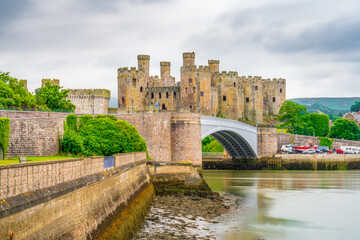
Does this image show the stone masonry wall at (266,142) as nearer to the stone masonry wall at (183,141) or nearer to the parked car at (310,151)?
the parked car at (310,151)

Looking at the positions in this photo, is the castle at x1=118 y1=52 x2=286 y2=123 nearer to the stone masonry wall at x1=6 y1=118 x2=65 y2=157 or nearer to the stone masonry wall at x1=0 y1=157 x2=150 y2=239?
the stone masonry wall at x1=6 y1=118 x2=65 y2=157

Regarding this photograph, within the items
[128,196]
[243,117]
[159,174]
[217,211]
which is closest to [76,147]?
[159,174]

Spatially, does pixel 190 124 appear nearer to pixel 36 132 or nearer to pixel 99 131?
pixel 99 131

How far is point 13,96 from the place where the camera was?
34.8 metres

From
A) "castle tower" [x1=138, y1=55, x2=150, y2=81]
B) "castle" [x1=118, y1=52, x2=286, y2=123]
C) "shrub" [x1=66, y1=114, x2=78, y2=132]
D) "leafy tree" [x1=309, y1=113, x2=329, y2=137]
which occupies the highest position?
"castle tower" [x1=138, y1=55, x2=150, y2=81]

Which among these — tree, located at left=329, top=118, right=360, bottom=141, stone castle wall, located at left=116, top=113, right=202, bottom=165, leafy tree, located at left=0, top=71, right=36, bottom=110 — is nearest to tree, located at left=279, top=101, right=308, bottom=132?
tree, located at left=329, top=118, right=360, bottom=141

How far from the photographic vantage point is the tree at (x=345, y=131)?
7462cm

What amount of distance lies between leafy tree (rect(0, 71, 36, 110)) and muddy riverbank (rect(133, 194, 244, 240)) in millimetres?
12762

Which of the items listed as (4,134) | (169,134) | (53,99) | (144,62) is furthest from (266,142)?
(4,134)

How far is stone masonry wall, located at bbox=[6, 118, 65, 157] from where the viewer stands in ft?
74.9

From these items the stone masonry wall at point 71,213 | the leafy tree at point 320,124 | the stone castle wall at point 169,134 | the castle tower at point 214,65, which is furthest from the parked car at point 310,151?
the stone masonry wall at point 71,213

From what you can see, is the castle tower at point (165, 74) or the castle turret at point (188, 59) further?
the castle tower at point (165, 74)

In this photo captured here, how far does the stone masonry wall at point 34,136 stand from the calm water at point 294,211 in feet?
28.1

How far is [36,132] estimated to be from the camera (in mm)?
23984
